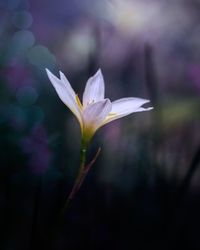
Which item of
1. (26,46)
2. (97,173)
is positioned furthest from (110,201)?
(26,46)

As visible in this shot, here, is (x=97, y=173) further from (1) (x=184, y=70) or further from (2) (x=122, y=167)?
(1) (x=184, y=70)

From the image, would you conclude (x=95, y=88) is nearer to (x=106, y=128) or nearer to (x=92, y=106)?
(x=92, y=106)

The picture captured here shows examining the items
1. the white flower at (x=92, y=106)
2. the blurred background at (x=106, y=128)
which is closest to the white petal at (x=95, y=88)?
the white flower at (x=92, y=106)

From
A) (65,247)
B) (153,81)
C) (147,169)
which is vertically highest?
(153,81)

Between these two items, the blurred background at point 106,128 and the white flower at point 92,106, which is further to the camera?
the blurred background at point 106,128

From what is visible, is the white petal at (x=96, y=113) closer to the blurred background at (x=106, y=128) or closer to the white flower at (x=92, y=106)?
the white flower at (x=92, y=106)

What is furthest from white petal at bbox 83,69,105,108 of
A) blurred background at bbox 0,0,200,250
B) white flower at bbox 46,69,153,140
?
blurred background at bbox 0,0,200,250

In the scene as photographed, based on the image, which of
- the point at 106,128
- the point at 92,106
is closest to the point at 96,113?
the point at 92,106
